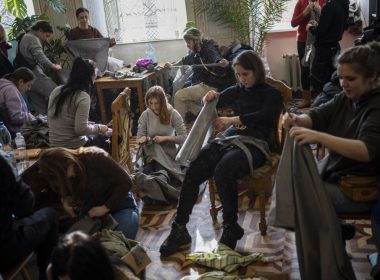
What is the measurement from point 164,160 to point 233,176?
38.6 inches

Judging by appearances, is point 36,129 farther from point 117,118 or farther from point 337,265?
point 337,265

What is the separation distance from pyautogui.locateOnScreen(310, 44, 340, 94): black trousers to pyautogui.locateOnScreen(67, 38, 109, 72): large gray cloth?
7.22ft

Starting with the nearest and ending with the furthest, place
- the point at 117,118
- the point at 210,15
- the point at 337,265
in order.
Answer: the point at 337,265 < the point at 117,118 < the point at 210,15

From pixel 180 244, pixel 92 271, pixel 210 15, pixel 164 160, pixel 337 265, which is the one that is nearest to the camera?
pixel 92 271

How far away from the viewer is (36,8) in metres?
6.09

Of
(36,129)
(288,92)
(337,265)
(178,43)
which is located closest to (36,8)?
(178,43)

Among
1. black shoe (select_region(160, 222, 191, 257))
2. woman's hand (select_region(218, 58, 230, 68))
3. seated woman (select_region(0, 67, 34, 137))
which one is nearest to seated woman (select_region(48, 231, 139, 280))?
black shoe (select_region(160, 222, 191, 257))

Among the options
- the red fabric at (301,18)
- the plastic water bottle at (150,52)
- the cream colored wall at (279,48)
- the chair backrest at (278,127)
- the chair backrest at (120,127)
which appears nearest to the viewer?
the chair backrest at (278,127)

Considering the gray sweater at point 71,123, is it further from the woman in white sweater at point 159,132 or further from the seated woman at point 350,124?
the seated woman at point 350,124

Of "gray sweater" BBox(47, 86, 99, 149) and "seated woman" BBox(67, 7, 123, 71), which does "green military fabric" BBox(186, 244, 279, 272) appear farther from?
"seated woman" BBox(67, 7, 123, 71)

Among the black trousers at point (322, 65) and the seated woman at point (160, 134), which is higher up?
the black trousers at point (322, 65)

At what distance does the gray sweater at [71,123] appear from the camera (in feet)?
10.5

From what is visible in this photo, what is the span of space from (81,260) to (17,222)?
0.86 metres

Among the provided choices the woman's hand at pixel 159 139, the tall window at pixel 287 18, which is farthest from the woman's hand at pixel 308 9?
the woman's hand at pixel 159 139
